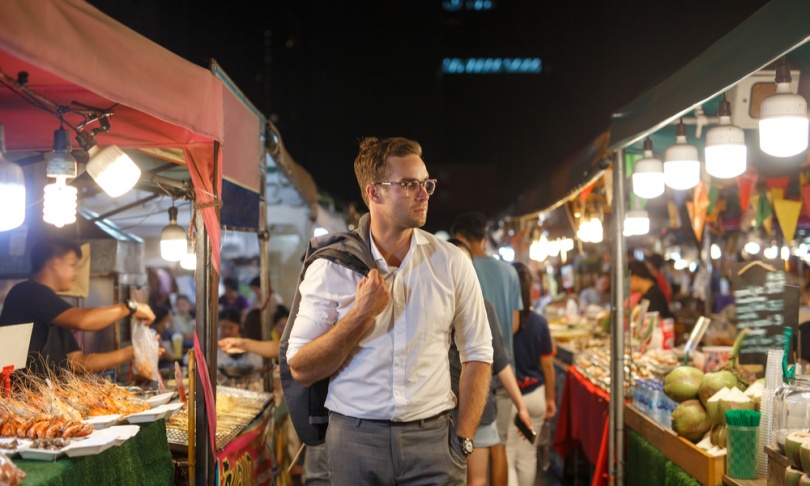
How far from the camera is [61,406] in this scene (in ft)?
12.5

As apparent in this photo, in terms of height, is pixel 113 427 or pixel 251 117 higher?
pixel 251 117

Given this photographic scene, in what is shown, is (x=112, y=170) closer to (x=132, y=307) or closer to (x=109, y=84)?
(x=109, y=84)

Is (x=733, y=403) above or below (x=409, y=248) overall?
below

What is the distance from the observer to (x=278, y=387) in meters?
7.83

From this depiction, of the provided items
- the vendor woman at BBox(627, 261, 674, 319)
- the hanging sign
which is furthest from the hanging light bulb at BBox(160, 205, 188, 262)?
the vendor woman at BBox(627, 261, 674, 319)

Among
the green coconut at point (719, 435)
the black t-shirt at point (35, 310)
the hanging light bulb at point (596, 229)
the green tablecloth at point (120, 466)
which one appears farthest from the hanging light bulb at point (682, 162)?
the hanging light bulb at point (596, 229)

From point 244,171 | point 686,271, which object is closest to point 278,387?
point 244,171

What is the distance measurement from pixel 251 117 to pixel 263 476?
115 inches

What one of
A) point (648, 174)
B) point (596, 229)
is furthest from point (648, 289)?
point (648, 174)

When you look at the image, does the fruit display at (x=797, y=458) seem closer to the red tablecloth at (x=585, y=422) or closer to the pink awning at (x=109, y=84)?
the red tablecloth at (x=585, y=422)

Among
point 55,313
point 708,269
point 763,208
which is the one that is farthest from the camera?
point 708,269

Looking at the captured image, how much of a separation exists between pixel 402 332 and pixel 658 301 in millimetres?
7426

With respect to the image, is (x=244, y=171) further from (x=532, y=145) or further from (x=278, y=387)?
(x=532, y=145)

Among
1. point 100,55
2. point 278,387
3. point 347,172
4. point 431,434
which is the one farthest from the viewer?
point 347,172
